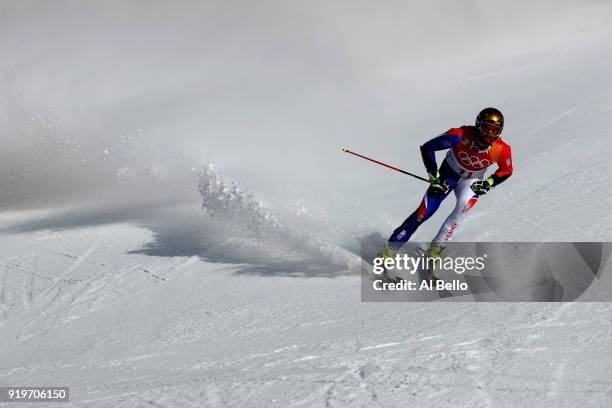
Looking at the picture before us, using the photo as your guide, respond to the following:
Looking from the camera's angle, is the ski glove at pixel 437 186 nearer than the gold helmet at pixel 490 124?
No

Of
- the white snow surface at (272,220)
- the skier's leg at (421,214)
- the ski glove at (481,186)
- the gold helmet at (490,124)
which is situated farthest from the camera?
the skier's leg at (421,214)

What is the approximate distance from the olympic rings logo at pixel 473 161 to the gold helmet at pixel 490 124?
375 millimetres

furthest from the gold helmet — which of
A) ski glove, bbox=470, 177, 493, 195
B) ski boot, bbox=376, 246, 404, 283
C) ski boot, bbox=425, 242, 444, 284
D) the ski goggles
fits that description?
ski boot, bbox=376, 246, 404, 283

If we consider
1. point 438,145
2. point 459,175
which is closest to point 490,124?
point 438,145

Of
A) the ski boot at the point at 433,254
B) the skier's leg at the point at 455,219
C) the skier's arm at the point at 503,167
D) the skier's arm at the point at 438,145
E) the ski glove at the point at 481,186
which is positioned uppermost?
the skier's arm at the point at 438,145

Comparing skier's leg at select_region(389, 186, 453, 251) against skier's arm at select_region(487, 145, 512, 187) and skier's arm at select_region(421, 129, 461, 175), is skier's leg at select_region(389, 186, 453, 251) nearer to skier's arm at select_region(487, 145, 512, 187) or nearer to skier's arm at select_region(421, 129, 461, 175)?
skier's arm at select_region(421, 129, 461, 175)

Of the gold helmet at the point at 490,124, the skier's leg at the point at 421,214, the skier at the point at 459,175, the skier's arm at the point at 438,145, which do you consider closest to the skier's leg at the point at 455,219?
the skier at the point at 459,175

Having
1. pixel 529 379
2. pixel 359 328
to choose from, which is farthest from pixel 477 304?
pixel 529 379

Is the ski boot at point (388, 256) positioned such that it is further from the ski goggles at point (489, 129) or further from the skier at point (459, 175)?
the ski goggles at point (489, 129)

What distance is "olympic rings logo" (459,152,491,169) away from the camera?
724 cm

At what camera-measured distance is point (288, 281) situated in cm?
802

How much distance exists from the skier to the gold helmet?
1 centimetres

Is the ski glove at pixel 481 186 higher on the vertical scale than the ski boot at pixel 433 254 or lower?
higher

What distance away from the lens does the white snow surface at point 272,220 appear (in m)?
5.19
